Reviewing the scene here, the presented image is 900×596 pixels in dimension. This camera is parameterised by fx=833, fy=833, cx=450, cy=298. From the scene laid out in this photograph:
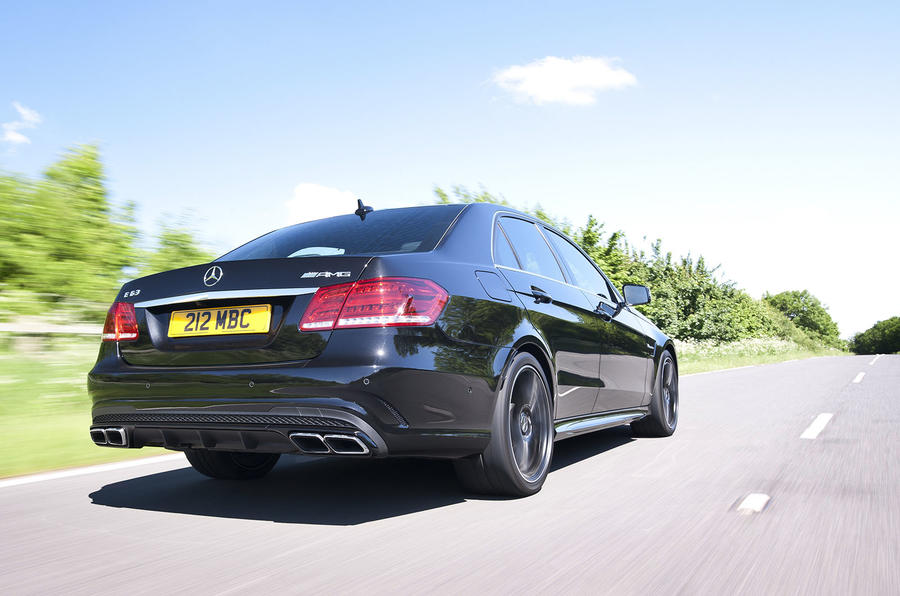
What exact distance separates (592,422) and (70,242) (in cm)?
718

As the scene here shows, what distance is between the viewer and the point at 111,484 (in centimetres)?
500

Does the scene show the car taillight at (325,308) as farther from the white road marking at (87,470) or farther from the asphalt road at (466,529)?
the white road marking at (87,470)

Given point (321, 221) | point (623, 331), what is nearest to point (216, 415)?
point (321, 221)

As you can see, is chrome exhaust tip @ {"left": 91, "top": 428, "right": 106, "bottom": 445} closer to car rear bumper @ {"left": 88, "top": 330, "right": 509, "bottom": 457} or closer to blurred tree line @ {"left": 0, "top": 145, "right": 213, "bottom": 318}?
car rear bumper @ {"left": 88, "top": 330, "right": 509, "bottom": 457}

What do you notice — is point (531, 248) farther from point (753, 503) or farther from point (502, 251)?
point (753, 503)

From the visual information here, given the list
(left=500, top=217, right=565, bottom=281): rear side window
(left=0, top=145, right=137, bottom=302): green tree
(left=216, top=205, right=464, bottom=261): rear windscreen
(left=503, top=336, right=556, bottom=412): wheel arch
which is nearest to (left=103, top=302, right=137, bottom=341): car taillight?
(left=216, top=205, right=464, bottom=261): rear windscreen

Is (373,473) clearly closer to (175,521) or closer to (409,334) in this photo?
(175,521)

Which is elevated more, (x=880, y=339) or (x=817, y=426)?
(x=880, y=339)

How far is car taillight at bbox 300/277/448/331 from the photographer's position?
3670 mm

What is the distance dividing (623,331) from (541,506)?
2454 millimetres

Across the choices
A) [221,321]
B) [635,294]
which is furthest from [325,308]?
[635,294]

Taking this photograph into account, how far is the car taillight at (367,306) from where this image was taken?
367 centimetres

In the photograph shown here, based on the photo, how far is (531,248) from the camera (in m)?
5.34

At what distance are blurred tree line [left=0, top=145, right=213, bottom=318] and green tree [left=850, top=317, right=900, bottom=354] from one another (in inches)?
6336
